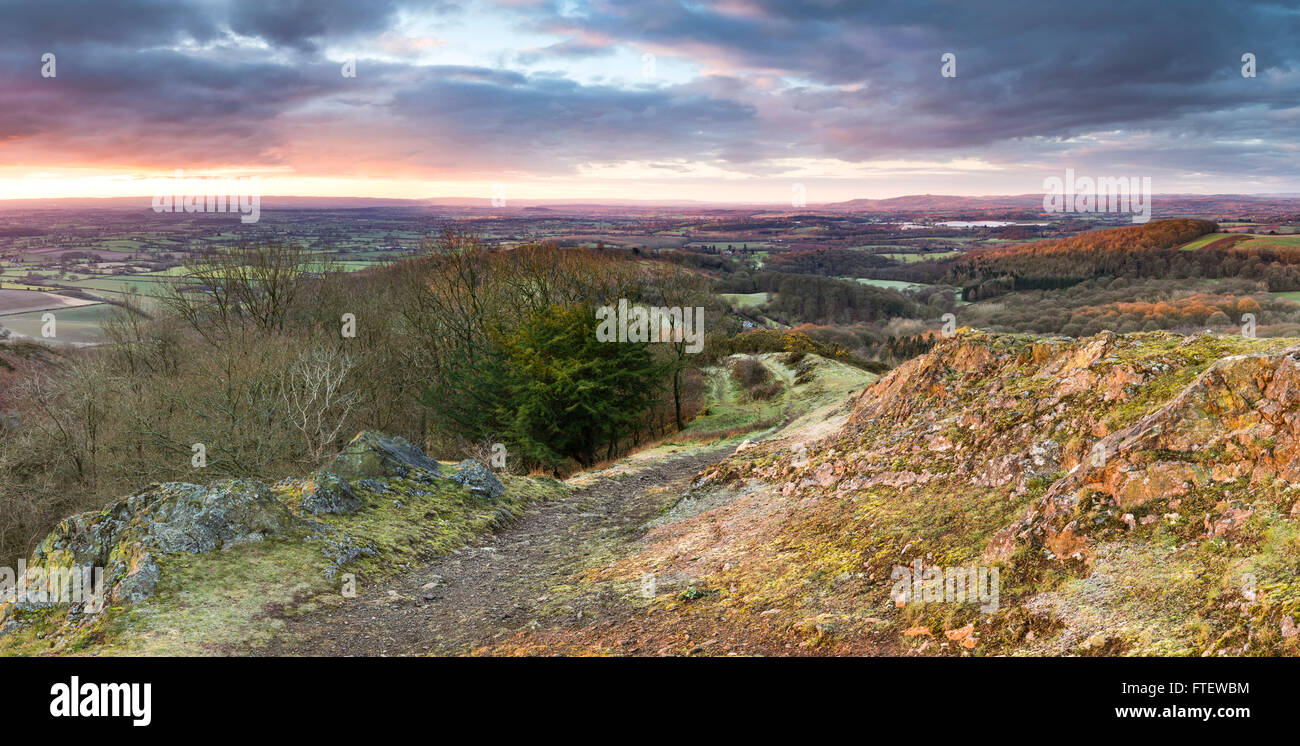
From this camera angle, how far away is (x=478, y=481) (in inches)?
585

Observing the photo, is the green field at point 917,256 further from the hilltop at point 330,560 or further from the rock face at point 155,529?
the rock face at point 155,529

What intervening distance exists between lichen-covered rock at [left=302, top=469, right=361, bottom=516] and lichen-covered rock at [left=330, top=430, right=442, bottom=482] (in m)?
0.72

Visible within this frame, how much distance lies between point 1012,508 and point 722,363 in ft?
161

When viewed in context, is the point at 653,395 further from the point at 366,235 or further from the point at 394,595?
the point at 366,235

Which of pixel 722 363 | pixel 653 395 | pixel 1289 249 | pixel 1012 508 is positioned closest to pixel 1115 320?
pixel 722 363

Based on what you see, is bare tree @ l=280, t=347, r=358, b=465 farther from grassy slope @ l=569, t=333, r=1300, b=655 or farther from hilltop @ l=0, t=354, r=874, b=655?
grassy slope @ l=569, t=333, r=1300, b=655

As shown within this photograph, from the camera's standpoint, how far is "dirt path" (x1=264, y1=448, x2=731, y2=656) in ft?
27.4

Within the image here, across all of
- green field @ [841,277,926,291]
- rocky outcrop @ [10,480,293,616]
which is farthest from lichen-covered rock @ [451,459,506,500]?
green field @ [841,277,926,291]

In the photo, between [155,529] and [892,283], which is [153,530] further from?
[892,283]

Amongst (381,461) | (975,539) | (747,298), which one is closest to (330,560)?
(381,461)

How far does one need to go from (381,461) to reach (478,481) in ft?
6.86

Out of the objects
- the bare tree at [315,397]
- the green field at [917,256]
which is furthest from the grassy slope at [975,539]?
the green field at [917,256]

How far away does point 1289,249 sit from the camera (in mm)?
97188
